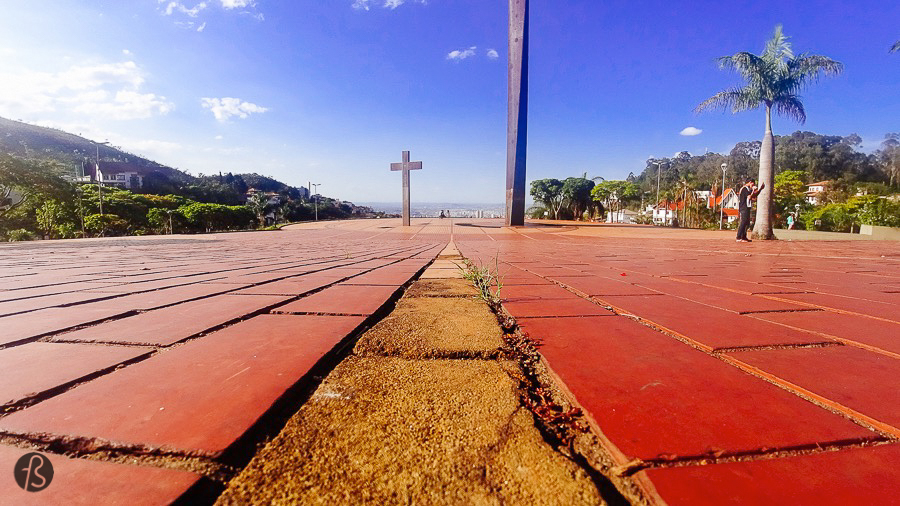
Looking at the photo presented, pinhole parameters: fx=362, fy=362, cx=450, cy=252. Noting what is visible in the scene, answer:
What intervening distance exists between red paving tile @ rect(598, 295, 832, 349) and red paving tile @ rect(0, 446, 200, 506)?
1.21m

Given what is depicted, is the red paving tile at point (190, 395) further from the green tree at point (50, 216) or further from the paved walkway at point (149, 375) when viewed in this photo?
the green tree at point (50, 216)

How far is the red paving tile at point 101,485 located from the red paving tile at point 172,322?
61 cm

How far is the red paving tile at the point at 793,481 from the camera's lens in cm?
45

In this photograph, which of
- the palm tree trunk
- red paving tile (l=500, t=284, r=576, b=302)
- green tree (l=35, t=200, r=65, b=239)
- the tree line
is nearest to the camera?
red paving tile (l=500, t=284, r=576, b=302)

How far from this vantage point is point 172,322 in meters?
1.26

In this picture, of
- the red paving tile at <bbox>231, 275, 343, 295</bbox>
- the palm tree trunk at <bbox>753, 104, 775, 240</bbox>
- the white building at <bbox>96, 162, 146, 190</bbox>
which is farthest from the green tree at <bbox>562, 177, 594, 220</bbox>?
the white building at <bbox>96, 162, 146, 190</bbox>

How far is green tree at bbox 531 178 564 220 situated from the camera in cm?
3350

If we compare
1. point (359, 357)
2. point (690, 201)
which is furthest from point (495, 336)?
point (690, 201)

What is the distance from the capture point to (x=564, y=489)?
1.48ft

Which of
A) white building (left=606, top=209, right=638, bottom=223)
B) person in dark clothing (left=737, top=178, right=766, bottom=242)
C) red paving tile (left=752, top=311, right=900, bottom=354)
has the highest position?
white building (left=606, top=209, right=638, bottom=223)

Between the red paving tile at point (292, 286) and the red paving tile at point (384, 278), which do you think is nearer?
the red paving tile at point (292, 286)

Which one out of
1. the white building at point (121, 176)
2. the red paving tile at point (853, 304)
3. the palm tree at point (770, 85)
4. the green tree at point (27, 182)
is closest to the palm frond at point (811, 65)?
the palm tree at point (770, 85)

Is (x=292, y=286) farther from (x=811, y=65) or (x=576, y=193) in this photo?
(x=576, y=193)

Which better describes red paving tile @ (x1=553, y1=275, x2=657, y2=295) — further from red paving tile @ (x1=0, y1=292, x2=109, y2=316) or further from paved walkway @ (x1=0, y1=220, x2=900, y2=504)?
red paving tile @ (x1=0, y1=292, x2=109, y2=316)
